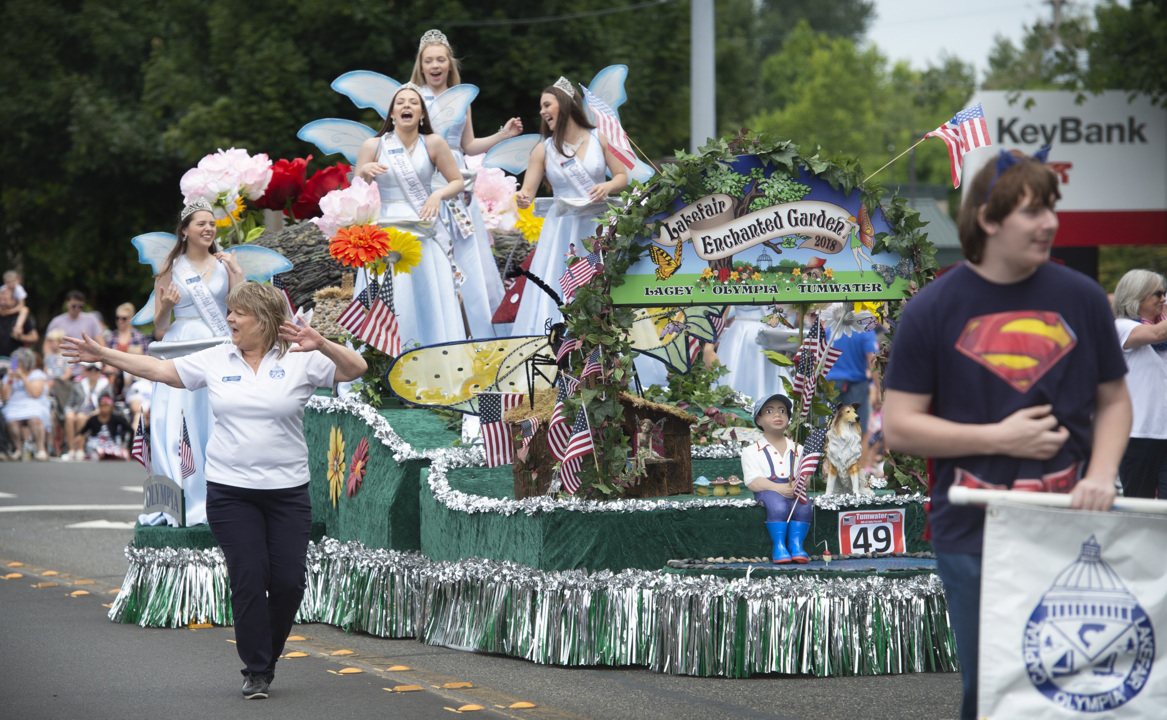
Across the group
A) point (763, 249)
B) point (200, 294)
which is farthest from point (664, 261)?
point (200, 294)

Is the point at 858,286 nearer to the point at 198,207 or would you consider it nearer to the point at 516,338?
the point at 516,338

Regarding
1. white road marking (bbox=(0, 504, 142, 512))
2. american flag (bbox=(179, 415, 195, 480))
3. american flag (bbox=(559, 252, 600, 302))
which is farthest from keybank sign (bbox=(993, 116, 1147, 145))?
american flag (bbox=(179, 415, 195, 480))

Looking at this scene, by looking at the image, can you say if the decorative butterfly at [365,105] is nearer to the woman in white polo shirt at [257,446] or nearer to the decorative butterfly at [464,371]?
the decorative butterfly at [464,371]

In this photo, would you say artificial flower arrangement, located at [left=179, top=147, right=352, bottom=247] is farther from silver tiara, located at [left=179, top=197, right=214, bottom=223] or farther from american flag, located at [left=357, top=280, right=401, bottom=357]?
american flag, located at [left=357, top=280, right=401, bottom=357]

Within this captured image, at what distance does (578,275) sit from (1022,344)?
151 inches

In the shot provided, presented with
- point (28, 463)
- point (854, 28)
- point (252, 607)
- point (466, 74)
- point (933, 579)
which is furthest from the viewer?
point (854, 28)

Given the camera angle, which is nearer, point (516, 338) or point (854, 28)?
point (516, 338)

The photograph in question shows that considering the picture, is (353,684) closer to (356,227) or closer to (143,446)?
(143,446)

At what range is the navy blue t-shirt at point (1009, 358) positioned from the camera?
Answer: 11.0 ft

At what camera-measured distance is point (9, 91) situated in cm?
2727

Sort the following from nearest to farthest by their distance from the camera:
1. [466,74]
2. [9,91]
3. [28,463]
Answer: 1. [28,463]
2. [466,74]
3. [9,91]

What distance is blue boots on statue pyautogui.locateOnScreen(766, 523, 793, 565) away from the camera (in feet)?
21.7

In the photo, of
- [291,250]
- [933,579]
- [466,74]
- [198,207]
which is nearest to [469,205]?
[291,250]

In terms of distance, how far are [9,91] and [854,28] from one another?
62778mm
